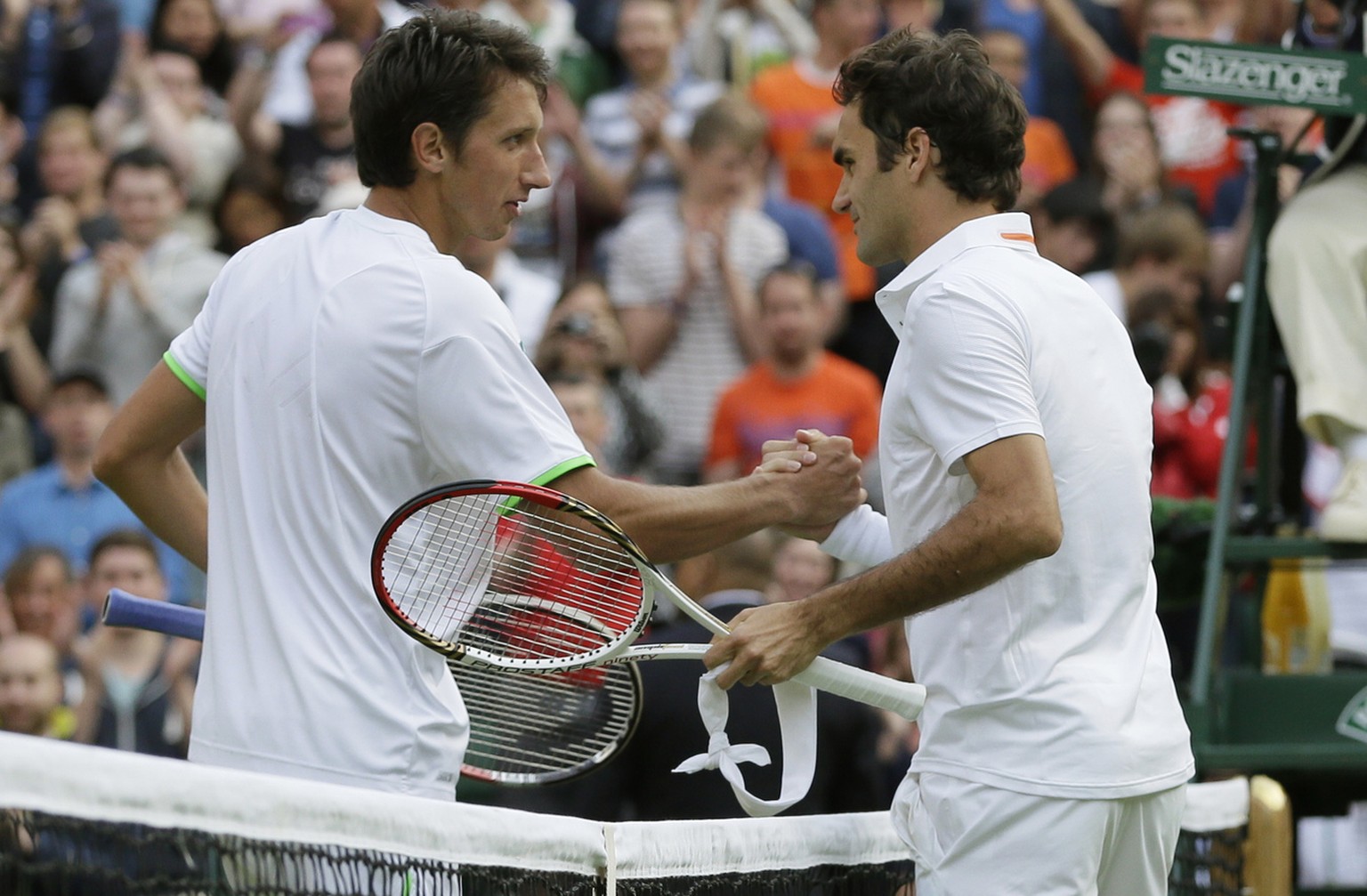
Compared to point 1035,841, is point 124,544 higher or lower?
lower

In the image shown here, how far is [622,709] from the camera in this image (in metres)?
3.76

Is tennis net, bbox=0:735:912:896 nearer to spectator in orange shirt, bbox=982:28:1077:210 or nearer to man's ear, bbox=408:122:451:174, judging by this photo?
man's ear, bbox=408:122:451:174

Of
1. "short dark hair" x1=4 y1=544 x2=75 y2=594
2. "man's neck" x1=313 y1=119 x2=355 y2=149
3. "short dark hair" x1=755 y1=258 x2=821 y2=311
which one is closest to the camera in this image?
"short dark hair" x1=4 y1=544 x2=75 y2=594

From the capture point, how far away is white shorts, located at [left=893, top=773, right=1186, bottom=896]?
3.12m

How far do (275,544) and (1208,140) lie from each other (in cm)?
798

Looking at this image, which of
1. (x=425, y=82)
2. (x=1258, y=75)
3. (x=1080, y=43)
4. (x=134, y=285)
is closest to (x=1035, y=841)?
(x=425, y=82)

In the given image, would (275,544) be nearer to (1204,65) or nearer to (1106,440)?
(1106,440)

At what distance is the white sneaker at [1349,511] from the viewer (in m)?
5.27

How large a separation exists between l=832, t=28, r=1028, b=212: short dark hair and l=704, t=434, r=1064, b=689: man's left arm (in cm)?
59

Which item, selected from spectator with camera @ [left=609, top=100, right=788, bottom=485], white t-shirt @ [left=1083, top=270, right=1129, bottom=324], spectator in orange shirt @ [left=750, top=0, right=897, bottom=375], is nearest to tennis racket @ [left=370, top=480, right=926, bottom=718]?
spectator with camera @ [left=609, top=100, right=788, bottom=485]

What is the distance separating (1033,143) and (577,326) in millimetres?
2907

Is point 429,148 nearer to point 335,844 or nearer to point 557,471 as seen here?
point 557,471

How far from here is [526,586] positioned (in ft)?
11.1

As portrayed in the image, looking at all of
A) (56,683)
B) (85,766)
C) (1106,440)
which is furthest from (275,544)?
(56,683)
